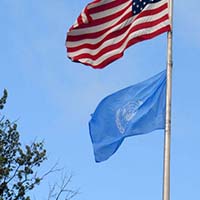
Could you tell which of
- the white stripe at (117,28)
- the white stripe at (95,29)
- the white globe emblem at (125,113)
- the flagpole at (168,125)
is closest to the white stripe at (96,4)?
the white stripe at (95,29)

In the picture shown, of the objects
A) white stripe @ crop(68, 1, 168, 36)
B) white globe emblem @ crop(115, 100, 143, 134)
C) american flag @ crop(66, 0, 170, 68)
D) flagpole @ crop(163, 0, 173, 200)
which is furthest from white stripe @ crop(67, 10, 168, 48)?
white globe emblem @ crop(115, 100, 143, 134)

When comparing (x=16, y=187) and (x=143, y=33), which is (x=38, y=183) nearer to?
(x=16, y=187)

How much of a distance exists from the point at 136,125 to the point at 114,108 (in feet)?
2.32

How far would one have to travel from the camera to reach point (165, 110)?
11492 millimetres

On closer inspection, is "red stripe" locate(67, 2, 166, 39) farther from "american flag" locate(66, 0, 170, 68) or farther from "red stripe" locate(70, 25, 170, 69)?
"red stripe" locate(70, 25, 170, 69)

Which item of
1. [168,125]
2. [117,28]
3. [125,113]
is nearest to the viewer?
[168,125]

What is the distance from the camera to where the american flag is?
1241cm

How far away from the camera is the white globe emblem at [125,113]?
11.9 m

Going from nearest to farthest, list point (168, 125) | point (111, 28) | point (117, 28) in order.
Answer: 1. point (168, 125)
2. point (117, 28)
3. point (111, 28)

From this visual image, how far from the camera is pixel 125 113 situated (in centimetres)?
1202

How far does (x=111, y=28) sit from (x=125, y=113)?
186 cm

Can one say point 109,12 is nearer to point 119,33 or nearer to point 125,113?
point 119,33

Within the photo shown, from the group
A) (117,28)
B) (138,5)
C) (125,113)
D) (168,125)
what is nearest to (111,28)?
(117,28)

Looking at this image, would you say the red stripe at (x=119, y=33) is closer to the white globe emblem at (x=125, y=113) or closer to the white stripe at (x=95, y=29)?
the white stripe at (x=95, y=29)
